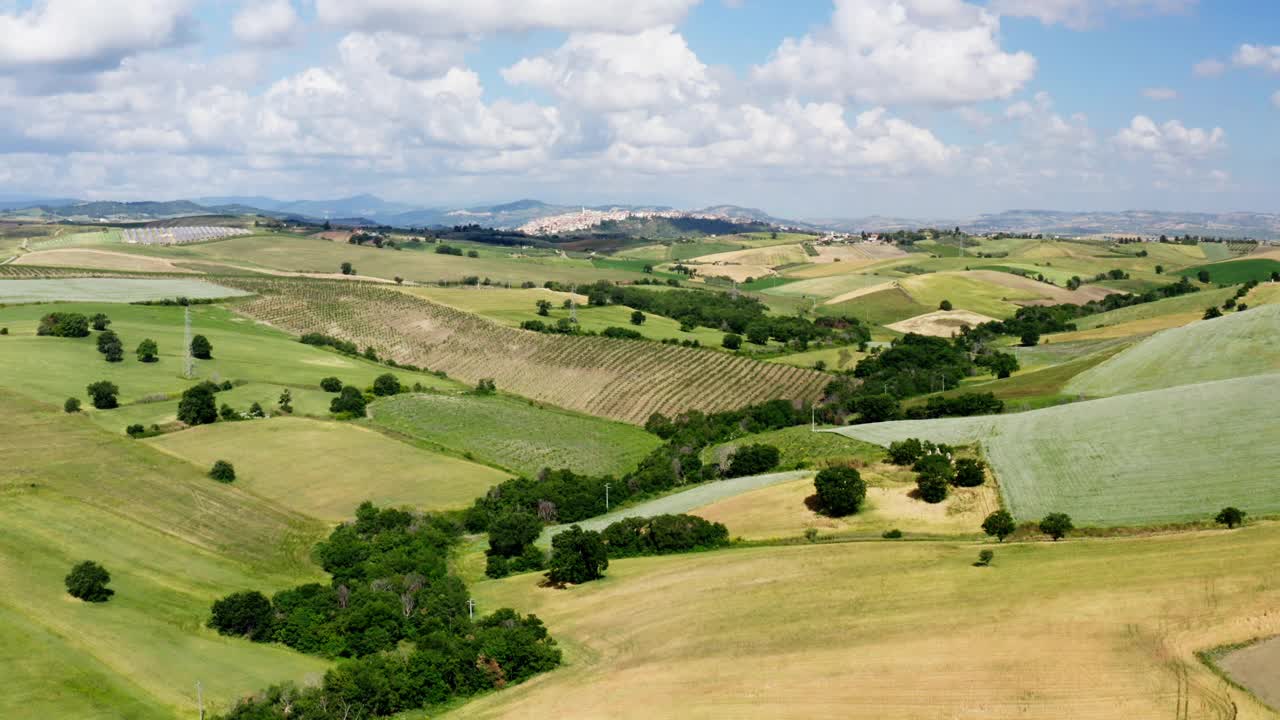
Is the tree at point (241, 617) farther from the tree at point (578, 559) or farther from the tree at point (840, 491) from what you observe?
the tree at point (840, 491)

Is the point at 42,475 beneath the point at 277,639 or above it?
above

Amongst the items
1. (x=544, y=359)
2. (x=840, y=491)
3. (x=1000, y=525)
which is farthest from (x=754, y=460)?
(x=544, y=359)

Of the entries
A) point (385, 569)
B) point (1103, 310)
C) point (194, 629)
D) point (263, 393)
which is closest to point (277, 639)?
point (194, 629)

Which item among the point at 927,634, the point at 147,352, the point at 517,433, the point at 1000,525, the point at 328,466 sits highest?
the point at 147,352

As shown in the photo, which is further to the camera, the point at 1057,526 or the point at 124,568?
the point at 124,568

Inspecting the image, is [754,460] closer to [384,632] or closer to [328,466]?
[328,466]

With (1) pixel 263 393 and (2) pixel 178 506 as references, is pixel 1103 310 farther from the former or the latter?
(2) pixel 178 506

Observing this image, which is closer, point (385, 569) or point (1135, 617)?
point (1135, 617)

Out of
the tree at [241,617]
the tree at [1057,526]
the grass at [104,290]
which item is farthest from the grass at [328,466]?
the grass at [104,290]
